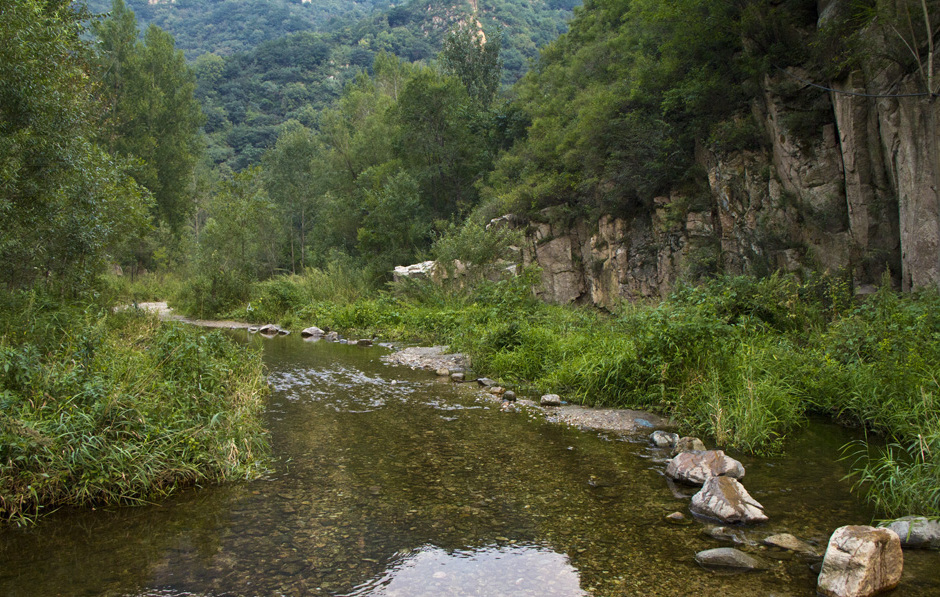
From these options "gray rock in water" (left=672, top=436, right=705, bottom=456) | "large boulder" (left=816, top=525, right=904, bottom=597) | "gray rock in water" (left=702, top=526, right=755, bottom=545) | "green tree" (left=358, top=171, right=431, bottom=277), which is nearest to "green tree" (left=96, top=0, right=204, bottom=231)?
Answer: "green tree" (left=358, top=171, right=431, bottom=277)

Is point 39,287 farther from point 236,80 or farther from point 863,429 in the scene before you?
point 236,80

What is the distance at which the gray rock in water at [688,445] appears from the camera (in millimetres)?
6595

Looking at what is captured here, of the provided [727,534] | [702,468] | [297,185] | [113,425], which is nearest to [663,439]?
[702,468]

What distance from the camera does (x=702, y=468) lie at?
19.0 ft

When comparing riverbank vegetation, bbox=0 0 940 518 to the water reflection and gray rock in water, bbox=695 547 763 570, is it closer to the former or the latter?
gray rock in water, bbox=695 547 763 570

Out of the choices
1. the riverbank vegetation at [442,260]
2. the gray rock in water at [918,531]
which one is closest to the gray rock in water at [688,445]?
the riverbank vegetation at [442,260]

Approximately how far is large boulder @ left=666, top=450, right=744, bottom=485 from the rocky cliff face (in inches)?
246

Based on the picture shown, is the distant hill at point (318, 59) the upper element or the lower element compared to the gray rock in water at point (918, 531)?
upper

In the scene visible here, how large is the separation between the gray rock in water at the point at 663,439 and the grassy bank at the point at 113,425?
4612mm

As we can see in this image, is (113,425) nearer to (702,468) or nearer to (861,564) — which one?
(702,468)

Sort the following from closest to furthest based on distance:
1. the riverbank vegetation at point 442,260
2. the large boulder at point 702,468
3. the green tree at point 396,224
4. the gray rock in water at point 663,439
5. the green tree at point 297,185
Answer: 1. the large boulder at point 702,468
2. the riverbank vegetation at point 442,260
3. the gray rock in water at point 663,439
4. the green tree at point 396,224
5. the green tree at point 297,185

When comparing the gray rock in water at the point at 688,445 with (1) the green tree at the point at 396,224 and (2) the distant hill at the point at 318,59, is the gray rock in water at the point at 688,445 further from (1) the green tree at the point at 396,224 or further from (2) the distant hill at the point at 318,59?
(2) the distant hill at the point at 318,59

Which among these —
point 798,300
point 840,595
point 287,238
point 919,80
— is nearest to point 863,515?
point 840,595

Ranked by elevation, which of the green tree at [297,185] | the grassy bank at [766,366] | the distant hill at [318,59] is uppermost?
the distant hill at [318,59]
